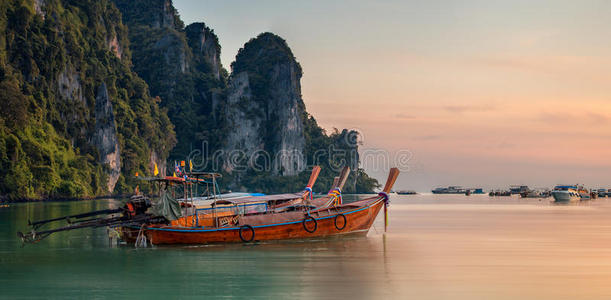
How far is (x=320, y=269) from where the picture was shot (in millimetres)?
17562

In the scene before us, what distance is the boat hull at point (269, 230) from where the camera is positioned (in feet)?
72.7

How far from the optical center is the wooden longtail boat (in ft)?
72.8

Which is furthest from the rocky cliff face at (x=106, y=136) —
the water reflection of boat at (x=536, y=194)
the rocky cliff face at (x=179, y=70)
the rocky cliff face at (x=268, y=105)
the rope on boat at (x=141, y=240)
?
the rope on boat at (x=141, y=240)

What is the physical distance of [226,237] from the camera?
73.9ft

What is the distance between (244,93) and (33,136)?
240 feet

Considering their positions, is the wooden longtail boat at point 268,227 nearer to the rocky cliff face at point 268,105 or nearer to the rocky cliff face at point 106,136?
the rocky cliff face at point 106,136

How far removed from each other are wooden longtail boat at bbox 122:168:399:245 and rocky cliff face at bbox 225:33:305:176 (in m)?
111

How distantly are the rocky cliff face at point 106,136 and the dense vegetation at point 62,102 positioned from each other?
1018 mm

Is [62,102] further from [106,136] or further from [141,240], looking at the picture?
[141,240]

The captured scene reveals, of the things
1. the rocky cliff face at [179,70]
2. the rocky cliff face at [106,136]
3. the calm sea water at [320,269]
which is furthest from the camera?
A: the rocky cliff face at [179,70]

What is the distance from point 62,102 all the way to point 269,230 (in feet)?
210

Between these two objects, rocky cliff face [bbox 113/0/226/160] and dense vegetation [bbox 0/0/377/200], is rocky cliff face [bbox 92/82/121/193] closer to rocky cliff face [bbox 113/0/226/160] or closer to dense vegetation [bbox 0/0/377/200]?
dense vegetation [bbox 0/0/377/200]

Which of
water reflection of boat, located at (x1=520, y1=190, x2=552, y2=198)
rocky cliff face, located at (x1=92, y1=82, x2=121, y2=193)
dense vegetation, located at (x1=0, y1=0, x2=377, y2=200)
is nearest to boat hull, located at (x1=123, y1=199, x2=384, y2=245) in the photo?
dense vegetation, located at (x1=0, y1=0, x2=377, y2=200)

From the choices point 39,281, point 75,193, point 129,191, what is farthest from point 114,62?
point 39,281
